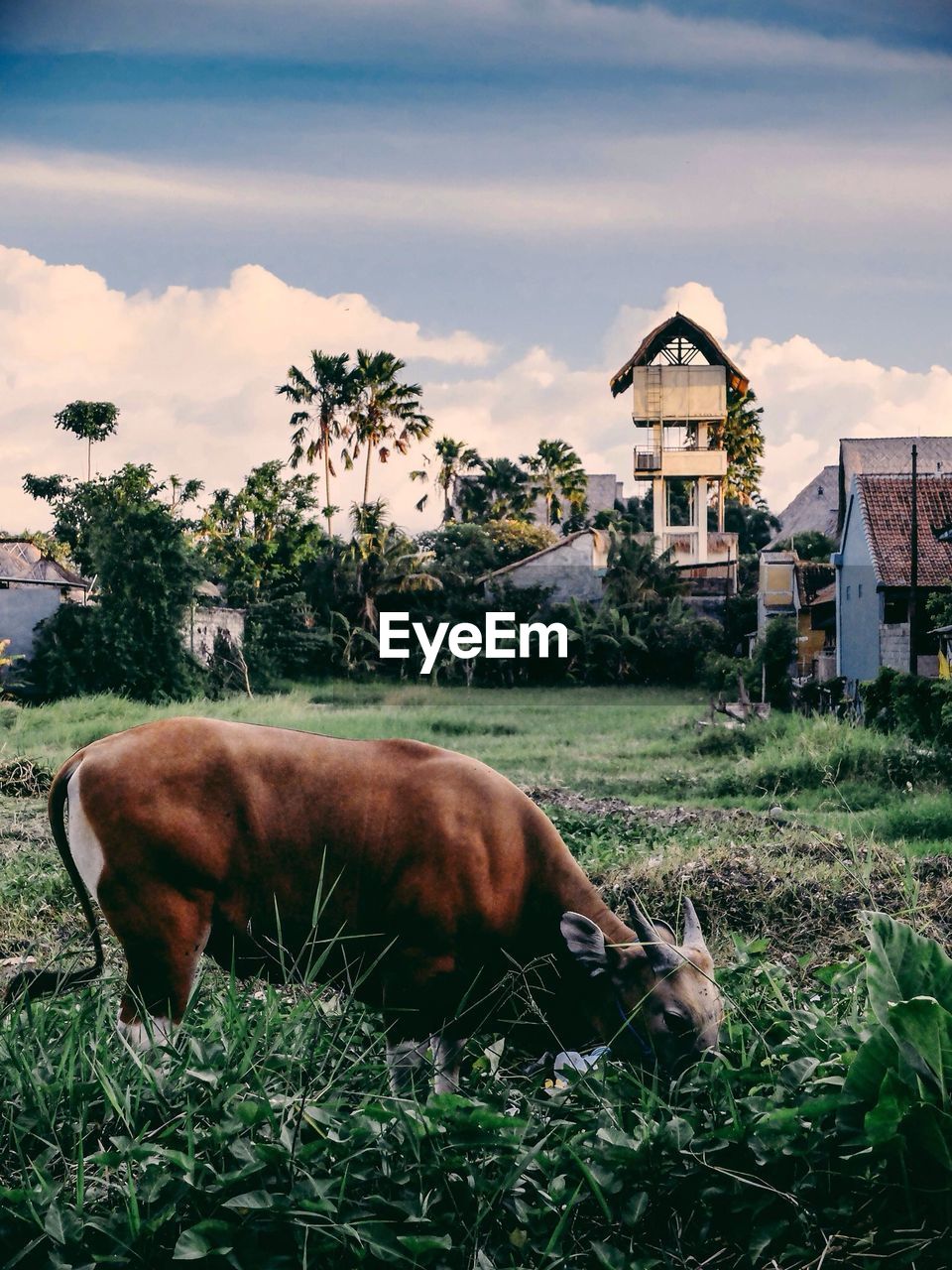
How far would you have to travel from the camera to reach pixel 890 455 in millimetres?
9641

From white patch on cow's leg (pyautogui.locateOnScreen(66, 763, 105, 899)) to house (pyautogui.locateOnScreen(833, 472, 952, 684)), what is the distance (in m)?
7.08

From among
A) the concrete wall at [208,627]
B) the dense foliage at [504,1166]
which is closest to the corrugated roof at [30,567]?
the concrete wall at [208,627]

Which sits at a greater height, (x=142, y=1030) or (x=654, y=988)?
(x=654, y=988)

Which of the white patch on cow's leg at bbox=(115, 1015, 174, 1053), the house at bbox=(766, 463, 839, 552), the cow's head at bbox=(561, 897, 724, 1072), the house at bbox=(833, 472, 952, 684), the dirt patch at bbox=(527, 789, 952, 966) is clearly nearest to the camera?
the white patch on cow's leg at bbox=(115, 1015, 174, 1053)

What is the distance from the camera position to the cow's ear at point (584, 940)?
253 cm

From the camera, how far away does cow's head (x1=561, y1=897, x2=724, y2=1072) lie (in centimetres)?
240

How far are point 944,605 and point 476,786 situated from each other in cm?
628

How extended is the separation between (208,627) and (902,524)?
5.77 meters

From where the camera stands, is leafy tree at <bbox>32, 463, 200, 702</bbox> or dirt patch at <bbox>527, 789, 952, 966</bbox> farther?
leafy tree at <bbox>32, 463, 200, 702</bbox>

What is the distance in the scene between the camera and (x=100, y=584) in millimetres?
7035

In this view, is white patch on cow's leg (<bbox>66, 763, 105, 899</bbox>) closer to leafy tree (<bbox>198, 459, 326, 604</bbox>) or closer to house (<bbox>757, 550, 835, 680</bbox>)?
leafy tree (<bbox>198, 459, 326, 604</bbox>)

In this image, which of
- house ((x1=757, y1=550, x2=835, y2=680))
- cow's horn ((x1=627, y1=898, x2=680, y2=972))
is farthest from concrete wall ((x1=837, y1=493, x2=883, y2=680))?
cow's horn ((x1=627, y1=898, x2=680, y2=972))

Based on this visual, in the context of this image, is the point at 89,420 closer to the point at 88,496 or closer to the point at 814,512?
the point at 88,496

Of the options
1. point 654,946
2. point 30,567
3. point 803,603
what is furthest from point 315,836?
point 803,603
